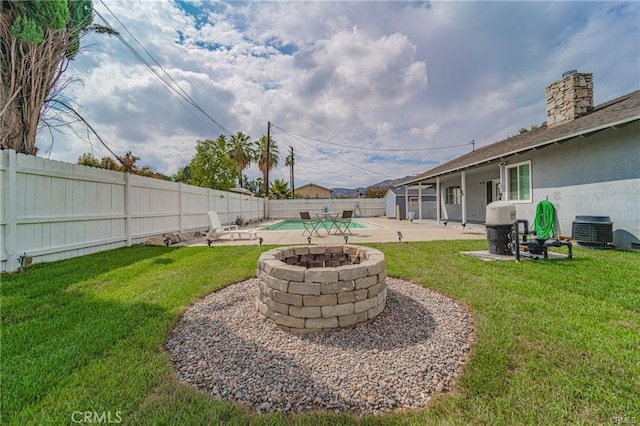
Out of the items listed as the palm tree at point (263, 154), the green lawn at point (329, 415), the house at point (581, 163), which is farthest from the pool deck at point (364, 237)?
the palm tree at point (263, 154)

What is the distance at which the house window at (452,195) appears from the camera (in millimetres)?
17094

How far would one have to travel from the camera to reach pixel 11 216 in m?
4.52

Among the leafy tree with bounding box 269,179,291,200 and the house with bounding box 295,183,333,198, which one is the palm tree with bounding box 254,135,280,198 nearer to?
the leafy tree with bounding box 269,179,291,200

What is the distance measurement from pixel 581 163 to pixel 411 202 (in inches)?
567

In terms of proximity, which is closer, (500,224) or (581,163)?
(500,224)

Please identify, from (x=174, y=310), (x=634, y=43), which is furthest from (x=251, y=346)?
(x=634, y=43)

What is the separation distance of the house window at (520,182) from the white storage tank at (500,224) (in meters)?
4.46

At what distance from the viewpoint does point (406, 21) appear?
28.0 feet

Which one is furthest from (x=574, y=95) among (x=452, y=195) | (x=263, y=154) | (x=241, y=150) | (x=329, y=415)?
(x=241, y=150)

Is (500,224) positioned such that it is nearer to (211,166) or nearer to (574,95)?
(574,95)

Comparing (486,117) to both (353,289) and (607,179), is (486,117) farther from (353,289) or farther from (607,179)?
(353,289)

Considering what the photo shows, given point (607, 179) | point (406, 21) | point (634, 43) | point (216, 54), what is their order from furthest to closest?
1. point (216, 54)
2. point (406, 21)
3. point (634, 43)
4. point (607, 179)

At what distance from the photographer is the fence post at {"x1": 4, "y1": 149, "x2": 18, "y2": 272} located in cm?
450

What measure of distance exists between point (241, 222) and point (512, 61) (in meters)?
14.5
